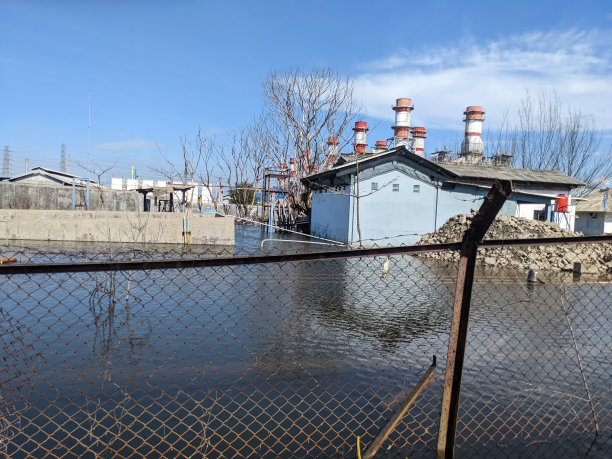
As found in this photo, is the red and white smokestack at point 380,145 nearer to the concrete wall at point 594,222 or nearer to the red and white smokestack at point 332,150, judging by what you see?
the red and white smokestack at point 332,150

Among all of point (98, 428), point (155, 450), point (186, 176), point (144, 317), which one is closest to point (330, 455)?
point (155, 450)

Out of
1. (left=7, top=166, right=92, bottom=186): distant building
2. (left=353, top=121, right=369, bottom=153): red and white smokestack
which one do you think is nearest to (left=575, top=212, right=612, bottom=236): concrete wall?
(left=353, top=121, right=369, bottom=153): red and white smokestack

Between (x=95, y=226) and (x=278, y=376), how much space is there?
16.0 metres

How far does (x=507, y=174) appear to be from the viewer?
23.6 meters

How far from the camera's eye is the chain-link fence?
12.6 ft

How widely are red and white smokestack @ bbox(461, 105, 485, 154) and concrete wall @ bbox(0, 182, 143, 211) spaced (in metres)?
24.0

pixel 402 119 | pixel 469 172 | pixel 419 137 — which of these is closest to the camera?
pixel 469 172

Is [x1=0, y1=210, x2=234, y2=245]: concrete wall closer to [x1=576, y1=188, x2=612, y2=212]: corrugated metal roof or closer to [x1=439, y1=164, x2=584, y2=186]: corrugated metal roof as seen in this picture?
[x1=439, y1=164, x2=584, y2=186]: corrugated metal roof

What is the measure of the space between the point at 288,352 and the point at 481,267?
11.6 meters

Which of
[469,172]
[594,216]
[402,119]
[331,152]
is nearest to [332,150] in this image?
[331,152]

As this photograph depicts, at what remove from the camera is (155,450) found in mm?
3848

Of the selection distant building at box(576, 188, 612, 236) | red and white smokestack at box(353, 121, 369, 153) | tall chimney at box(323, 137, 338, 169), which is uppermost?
red and white smokestack at box(353, 121, 369, 153)

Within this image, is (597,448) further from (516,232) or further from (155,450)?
(516,232)

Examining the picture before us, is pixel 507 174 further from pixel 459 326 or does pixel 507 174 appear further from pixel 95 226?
pixel 459 326
